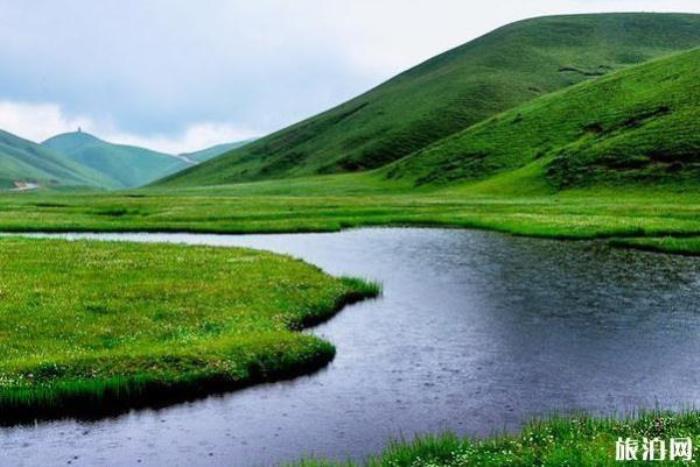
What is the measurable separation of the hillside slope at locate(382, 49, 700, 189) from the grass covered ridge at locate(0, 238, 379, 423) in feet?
266

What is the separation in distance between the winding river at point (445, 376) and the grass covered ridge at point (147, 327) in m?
0.90

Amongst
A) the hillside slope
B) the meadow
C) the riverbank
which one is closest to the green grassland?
the riverbank

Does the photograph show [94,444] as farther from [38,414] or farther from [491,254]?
[491,254]

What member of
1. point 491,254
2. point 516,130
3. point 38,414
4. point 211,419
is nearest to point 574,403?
point 211,419

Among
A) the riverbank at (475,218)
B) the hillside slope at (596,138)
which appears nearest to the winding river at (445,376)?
the riverbank at (475,218)

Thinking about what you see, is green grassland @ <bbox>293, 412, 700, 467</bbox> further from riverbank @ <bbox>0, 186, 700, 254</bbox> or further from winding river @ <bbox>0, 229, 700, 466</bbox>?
riverbank @ <bbox>0, 186, 700, 254</bbox>

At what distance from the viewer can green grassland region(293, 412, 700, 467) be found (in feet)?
43.8

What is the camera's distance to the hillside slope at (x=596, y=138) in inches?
4171

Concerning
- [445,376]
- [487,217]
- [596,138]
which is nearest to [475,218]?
[487,217]

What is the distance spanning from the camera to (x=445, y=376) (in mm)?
21531

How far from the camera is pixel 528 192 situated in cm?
11038

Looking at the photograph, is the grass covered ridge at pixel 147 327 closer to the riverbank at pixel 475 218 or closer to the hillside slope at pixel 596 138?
the riverbank at pixel 475 218

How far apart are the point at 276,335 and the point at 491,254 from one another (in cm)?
2876

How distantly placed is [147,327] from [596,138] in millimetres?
113342
